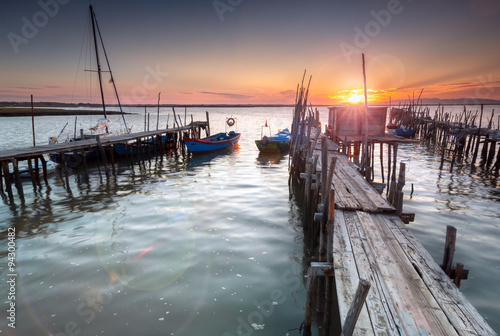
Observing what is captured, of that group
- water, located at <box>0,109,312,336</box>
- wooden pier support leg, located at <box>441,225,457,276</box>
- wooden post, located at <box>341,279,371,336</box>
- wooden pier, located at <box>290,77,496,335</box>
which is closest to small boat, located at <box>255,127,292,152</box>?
water, located at <box>0,109,312,336</box>

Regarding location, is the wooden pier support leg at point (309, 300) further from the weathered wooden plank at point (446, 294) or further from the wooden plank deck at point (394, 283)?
the weathered wooden plank at point (446, 294)

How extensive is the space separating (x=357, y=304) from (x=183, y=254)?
644 centimetres

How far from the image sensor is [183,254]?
318 inches

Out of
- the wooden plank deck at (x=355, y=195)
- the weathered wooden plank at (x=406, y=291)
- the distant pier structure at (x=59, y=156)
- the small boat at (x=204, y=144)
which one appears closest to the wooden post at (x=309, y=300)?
the weathered wooden plank at (x=406, y=291)

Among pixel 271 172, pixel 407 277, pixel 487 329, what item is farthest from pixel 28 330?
pixel 271 172

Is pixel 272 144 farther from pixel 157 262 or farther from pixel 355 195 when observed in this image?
pixel 157 262

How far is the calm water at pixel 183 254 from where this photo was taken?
18.5ft

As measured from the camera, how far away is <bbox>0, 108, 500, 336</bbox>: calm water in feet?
18.5

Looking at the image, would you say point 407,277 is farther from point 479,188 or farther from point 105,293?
point 479,188

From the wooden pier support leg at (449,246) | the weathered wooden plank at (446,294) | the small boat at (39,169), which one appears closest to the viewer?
the weathered wooden plank at (446,294)

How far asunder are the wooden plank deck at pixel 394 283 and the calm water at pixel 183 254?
199cm

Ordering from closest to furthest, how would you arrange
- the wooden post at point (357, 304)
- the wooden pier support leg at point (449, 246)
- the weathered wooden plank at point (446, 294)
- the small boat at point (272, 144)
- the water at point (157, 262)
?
the wooden post at point (357, 304), the weathered wooden plank at point (446, 294), the wooden pier support leg at point (449, 246), the water at point (157, 262), the small boat at point (272, 144)

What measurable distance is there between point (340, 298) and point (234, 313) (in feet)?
9.57

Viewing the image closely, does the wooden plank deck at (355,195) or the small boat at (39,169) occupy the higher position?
the wooden plank deck at (355,195)
